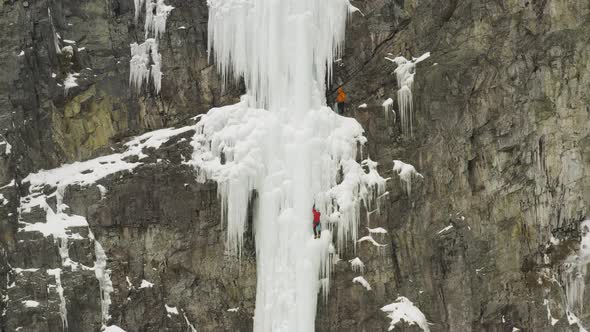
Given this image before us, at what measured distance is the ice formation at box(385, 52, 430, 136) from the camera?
856 inches

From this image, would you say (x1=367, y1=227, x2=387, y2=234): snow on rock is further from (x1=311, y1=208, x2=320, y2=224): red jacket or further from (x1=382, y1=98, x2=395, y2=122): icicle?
(x1=382, y1=98, x2=395, y2=122): icicle

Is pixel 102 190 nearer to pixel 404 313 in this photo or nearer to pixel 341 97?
pixel 341 97

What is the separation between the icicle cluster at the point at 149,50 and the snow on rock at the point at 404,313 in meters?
8.66

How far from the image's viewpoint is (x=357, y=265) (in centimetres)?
2111

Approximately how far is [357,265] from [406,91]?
476cm

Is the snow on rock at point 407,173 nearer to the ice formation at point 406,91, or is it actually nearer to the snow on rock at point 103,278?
the ice formation at point 406,91

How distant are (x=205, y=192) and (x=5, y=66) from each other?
6.45 metres

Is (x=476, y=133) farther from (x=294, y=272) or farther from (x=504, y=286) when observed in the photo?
(x=294, y=272)

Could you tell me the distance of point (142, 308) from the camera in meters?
21.4

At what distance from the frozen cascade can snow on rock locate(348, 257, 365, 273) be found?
55cm

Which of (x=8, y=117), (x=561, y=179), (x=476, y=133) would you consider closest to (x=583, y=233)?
(x=561, y=179)

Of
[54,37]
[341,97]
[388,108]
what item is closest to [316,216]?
[341,97]

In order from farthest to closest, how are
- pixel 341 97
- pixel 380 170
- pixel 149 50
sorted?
1. pixel 149 50
2. pixel 341 97
3. pixel 380 170

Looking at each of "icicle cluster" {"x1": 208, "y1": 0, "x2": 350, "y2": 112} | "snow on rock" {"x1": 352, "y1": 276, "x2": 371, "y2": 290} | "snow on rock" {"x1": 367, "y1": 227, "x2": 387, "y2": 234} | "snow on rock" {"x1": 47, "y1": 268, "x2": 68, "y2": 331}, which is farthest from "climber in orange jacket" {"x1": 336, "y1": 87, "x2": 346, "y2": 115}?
"snow on rock" {"x1": 47, "y1": 268, "x2": 68, "y2": 331}
